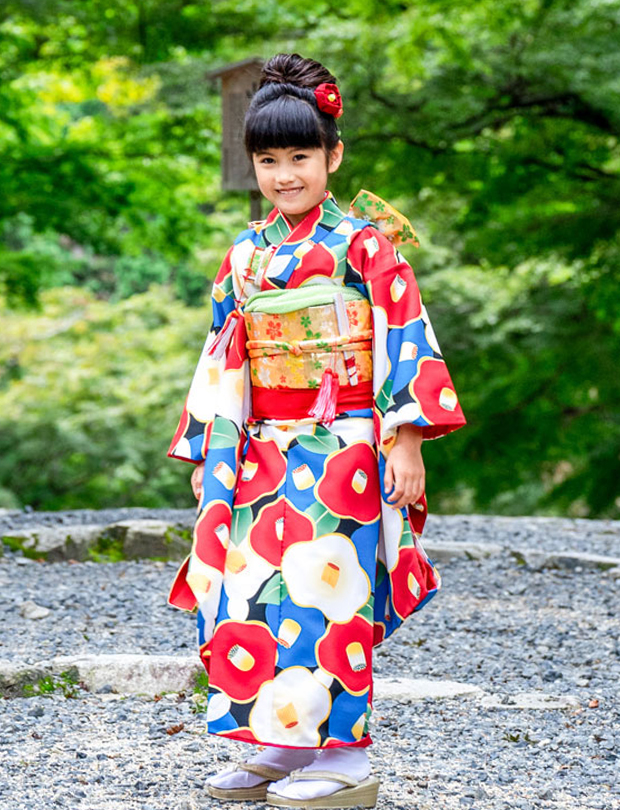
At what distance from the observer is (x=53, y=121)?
8.44 metres

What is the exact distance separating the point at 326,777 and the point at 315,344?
0.87 metres

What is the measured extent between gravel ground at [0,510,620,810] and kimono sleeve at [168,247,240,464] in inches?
27.9

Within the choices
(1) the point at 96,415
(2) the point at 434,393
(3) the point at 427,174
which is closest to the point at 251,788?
(2) the point at 434,393

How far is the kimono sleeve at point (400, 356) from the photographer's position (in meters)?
1.96

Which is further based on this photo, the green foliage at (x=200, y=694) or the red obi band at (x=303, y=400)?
the green foliage at (x=200, y=694)

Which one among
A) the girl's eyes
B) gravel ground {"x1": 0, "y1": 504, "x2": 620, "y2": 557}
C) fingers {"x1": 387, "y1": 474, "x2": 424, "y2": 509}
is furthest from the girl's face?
gravel ground {"x1": 0, "y1": 504, "x2": 620, "y2": 557}

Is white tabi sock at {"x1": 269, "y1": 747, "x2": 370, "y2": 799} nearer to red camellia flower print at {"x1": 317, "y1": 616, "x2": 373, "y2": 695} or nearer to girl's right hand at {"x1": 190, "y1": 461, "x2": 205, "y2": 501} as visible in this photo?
red camellia flower print at {"x1": 317, "y1": 616, "x2": 373, "y2": 695}

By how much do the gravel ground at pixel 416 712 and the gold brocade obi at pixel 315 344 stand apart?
882mm

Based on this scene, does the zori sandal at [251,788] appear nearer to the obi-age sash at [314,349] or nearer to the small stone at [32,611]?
the obi-age sash at [314,349]

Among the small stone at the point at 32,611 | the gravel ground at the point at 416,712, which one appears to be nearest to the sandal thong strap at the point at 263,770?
the gravel ground at the point at 416,712

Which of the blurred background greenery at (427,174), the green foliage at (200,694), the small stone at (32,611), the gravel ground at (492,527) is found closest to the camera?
the green foliage at (200,694)

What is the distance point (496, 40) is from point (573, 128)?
1129mm

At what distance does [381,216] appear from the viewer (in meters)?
2.12

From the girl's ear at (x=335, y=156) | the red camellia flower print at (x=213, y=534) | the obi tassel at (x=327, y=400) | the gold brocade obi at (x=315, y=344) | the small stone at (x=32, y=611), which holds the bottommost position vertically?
the small stone at (x=32, y=611)
